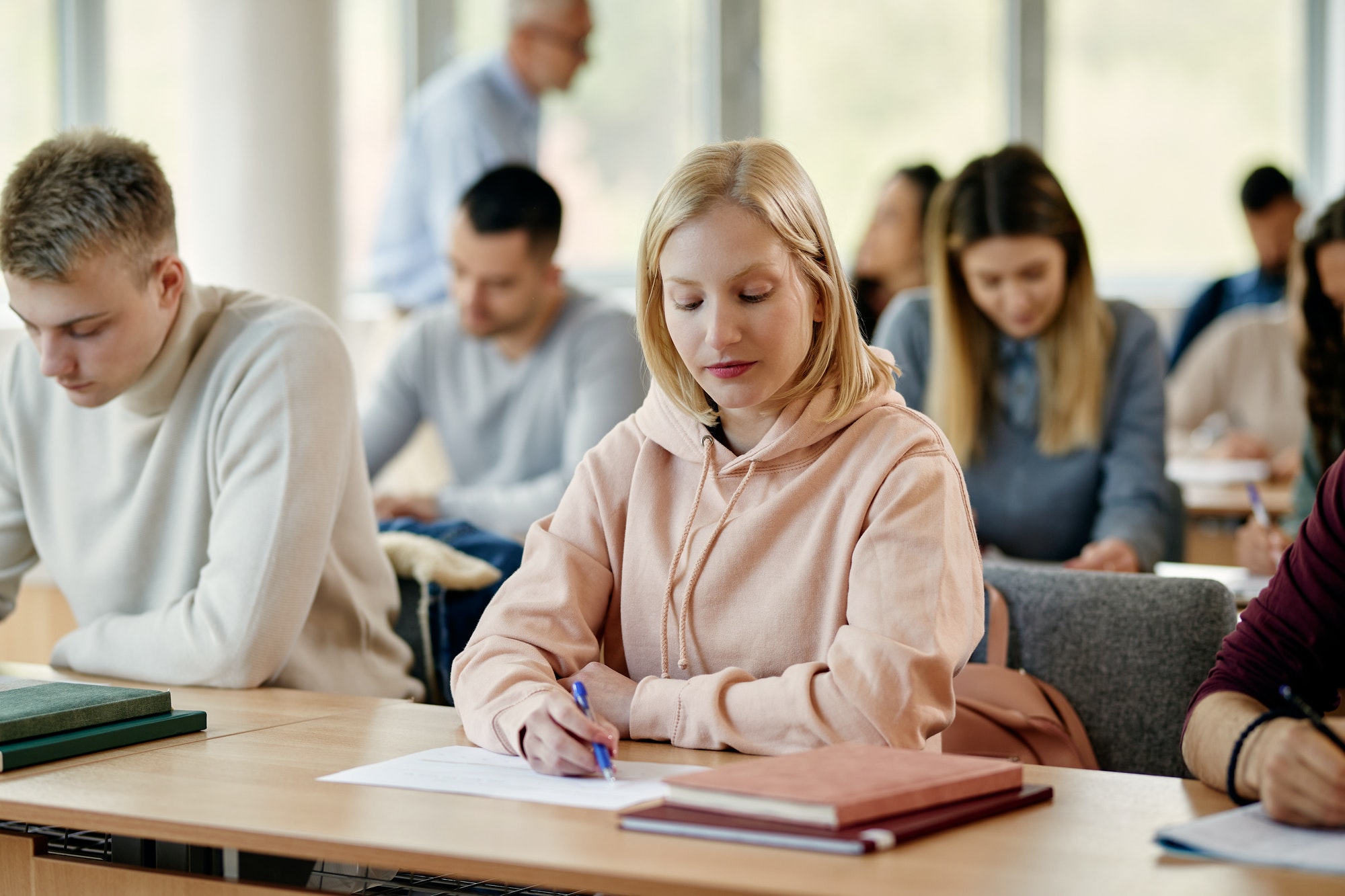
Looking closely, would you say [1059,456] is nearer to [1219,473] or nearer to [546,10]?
[1219,473]

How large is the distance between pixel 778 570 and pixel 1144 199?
5216 mm

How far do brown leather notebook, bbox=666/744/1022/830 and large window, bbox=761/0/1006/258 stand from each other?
516 centimetres

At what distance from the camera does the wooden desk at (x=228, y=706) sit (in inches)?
58.4

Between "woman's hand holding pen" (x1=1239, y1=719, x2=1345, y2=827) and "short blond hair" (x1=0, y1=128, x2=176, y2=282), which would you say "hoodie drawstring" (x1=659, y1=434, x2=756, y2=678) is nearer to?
"woman's hand holding pen" (x1=1239, y1=719, x2=1345, y2=827)

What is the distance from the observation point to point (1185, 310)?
19.7ft

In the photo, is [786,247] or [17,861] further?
[786,247]

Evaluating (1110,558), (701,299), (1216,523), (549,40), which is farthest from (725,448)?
(549,40)

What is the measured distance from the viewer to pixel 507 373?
363 centimetres

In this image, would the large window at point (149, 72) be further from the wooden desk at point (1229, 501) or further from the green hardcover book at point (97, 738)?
the green hardcover book at point (97, 738)

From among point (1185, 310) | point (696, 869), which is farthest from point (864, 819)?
point (1185, 310)

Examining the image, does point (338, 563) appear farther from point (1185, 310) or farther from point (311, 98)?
point (1185, 310)

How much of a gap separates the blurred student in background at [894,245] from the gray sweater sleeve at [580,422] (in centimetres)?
98

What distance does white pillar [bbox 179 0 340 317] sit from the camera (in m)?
4.35

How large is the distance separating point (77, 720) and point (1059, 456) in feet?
6.86
